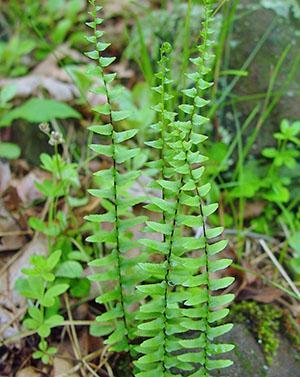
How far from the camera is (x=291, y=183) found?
2596 mm

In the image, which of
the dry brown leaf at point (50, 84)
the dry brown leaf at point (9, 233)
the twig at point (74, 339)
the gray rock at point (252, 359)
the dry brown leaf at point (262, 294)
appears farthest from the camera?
the dry brown leaf at point (50, 84)

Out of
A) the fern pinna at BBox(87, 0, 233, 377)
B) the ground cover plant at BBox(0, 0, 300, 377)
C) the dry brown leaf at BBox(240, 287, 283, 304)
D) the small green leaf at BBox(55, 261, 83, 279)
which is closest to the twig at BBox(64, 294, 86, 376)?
the ground cover plant at BBox(0, 0, 300, 377)

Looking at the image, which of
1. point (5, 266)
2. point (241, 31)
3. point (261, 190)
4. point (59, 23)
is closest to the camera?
point (5, 266)

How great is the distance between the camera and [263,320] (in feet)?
6.75

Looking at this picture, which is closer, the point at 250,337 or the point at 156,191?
the point at 250,337

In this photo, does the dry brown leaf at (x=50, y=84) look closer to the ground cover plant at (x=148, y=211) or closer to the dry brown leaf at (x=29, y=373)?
the ground cover plant at (x=148, y=211)

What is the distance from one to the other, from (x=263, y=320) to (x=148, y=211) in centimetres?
66

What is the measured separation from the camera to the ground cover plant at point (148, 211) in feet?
5.03

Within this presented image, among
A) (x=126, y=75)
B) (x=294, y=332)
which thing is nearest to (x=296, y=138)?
(x=294, y=332)

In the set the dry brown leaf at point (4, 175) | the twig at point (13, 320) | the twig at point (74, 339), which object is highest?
the dry brown leaf at point (4, 175)

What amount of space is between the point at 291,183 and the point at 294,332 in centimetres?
80

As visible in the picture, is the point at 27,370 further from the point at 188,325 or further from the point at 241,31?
the point at 241,31

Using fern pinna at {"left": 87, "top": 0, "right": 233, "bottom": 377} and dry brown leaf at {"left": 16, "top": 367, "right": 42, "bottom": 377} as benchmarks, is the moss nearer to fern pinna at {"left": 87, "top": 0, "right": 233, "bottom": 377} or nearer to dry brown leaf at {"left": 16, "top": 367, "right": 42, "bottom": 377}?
fern pinna at {"left": 87, "top": 0, "right": 233, "bottom": 377}

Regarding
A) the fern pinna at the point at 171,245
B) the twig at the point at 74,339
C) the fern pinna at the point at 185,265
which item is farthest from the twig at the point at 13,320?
the fern pinna at the point at 185,265
